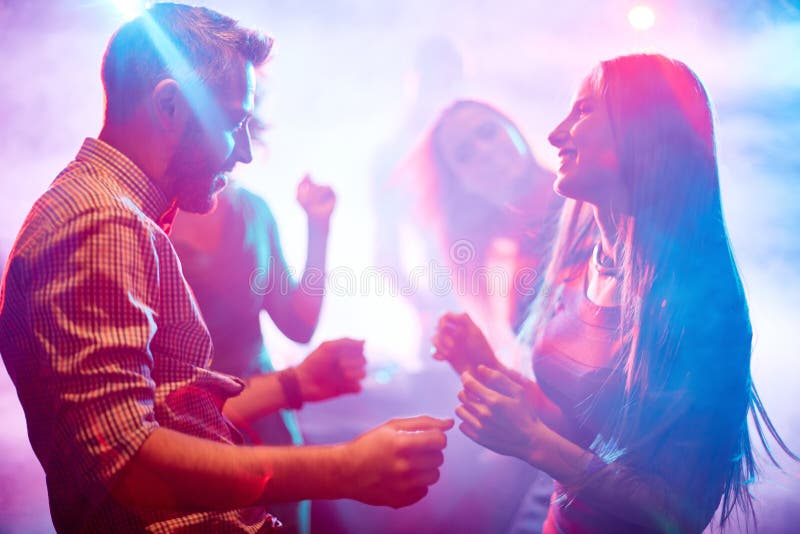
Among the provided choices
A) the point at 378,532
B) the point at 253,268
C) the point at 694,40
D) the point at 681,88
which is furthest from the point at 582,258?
the point at 378,532

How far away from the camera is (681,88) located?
1194mm

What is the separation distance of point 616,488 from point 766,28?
1.44 metres

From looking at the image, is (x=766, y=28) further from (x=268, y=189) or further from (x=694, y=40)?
(x=268, y=189)

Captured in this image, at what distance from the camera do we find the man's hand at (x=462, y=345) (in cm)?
137

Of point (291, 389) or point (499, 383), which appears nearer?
point (499, 383)

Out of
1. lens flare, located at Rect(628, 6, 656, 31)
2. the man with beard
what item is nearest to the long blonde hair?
lens flare, located at Rect(628, 6, 656, 31)

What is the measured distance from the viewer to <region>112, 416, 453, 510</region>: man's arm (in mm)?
694

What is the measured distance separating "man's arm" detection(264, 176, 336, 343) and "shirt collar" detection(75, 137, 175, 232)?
2.10 feet

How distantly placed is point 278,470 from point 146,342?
26cm

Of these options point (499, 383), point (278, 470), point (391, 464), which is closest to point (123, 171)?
point (278, 470)

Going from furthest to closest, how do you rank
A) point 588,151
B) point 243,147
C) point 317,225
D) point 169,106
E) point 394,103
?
point 394,103 < point 317,225 < point 588,151 < point 243,147 < point 169,106

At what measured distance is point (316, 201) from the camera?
151 centimetres

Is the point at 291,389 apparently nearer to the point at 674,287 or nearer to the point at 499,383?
the point at 499,383

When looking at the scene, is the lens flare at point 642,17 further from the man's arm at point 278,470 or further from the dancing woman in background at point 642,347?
the man's arm at point 278,470
